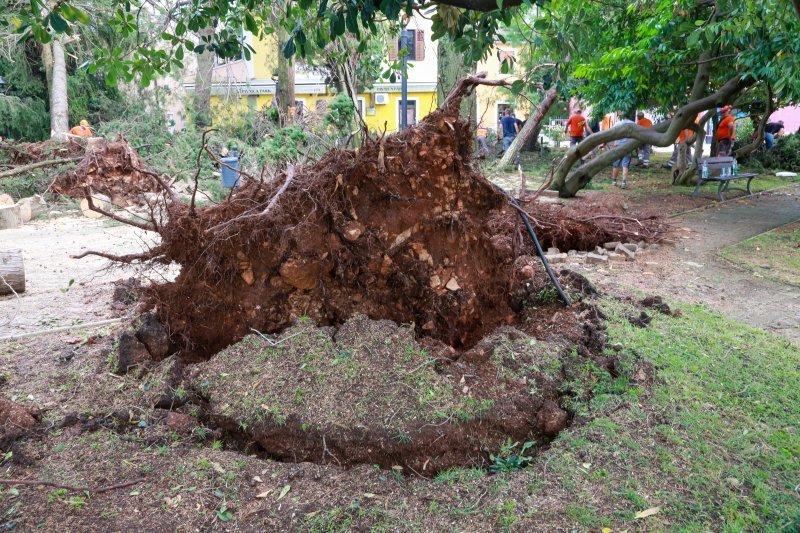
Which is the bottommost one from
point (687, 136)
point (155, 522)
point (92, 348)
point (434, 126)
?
point (155, 522)

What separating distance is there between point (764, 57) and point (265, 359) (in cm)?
886

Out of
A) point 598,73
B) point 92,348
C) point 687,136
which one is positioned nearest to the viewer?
point 92,348

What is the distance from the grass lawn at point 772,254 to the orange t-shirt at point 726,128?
7.89 meters

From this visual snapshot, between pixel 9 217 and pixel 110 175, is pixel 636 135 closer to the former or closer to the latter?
pixel 110 175

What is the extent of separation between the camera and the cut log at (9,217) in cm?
1141

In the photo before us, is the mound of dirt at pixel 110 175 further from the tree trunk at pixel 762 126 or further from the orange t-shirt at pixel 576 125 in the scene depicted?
the tree trunk at pixel 762 126

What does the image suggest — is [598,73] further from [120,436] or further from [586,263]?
[120,436]

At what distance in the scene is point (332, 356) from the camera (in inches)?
139

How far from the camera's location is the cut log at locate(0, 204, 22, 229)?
11.4 metres

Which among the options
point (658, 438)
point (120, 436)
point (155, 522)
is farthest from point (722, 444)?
point (120, 436)

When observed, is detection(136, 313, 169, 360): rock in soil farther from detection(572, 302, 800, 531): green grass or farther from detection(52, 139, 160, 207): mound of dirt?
detection(52, 139, 160, 207): mound of dirt

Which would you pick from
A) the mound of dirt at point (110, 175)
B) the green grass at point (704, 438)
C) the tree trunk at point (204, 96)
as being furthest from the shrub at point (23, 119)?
the green grass at point (704, 438)

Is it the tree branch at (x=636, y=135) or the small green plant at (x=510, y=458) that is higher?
the tree branch at (x=636, y=135)

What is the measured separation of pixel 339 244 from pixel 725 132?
15800mm
